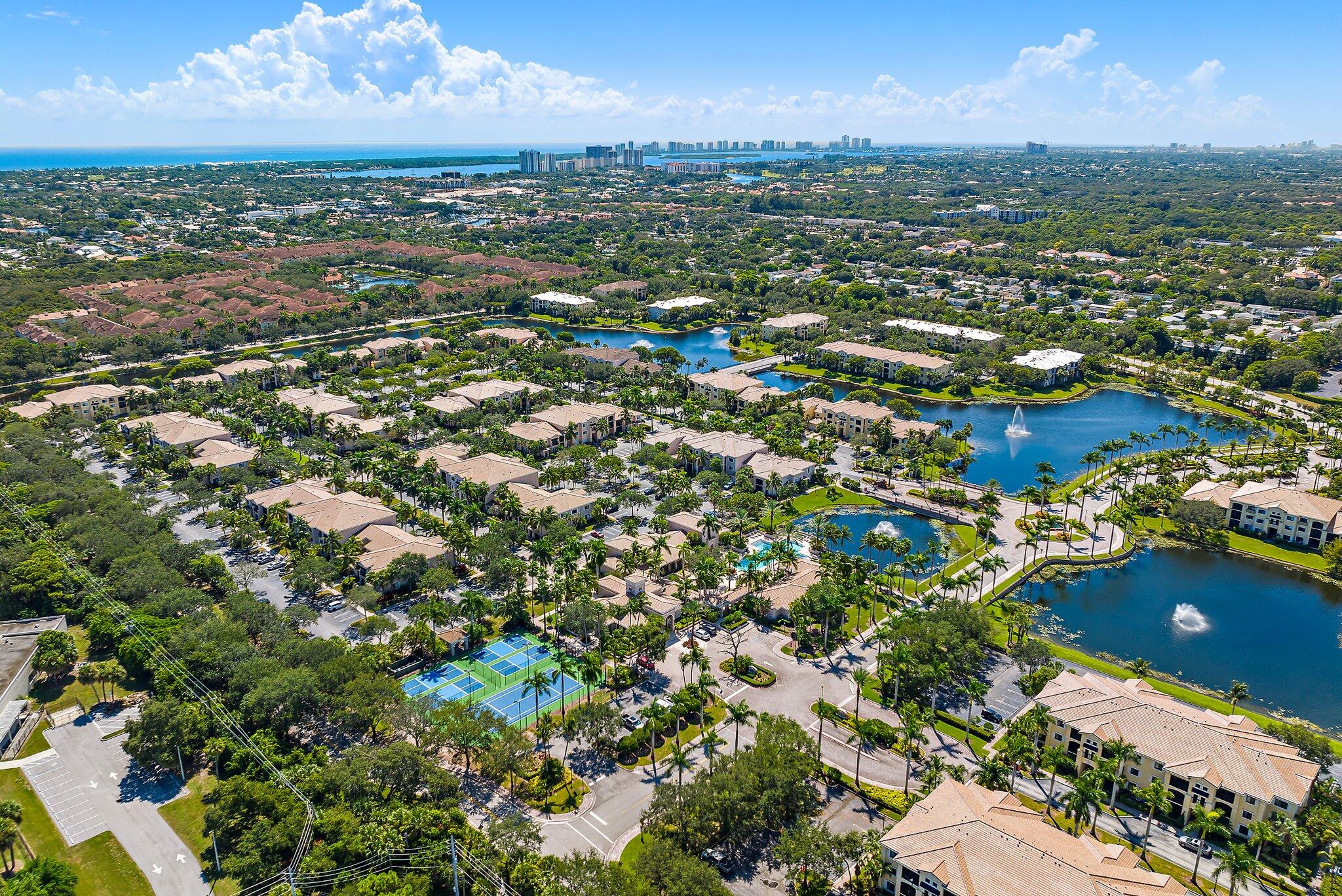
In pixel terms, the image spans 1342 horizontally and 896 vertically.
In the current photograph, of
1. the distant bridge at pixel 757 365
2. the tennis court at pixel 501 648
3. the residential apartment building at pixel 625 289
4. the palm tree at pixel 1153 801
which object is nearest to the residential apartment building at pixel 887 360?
the distant bridge at pixel 757 365

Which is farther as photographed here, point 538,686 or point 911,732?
point 538,686

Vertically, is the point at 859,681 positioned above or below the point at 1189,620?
above

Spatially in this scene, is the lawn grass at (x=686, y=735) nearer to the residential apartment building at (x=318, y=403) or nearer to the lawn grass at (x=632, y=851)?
the lawn grass at (x=632, y=851)

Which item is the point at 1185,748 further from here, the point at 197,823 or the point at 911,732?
the point at 197,823

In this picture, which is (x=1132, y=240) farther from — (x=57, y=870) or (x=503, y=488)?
(x=57, y=870)

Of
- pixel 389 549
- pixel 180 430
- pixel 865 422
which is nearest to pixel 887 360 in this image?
pixel 865 422

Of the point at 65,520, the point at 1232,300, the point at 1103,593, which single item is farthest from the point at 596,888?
the point at 1232,300

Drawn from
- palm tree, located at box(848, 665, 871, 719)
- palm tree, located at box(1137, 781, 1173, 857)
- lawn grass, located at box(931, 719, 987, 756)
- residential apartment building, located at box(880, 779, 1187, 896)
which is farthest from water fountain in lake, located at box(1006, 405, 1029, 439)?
residential apartment building, located at box(880, 779, 1187, 896)
